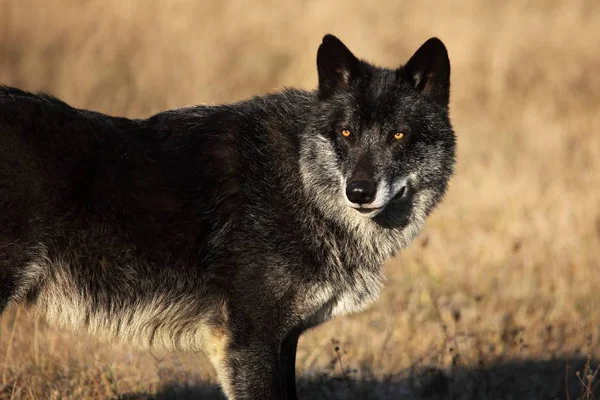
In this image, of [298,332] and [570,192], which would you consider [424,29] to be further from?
[298,332]

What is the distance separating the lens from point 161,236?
4.58 meters

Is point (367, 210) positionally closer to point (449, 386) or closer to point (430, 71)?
point (430, 71)

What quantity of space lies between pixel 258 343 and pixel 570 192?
6394 mm

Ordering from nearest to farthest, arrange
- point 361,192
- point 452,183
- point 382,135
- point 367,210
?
point 361,192 < point 367,210 < point 382,135 < point 452,183

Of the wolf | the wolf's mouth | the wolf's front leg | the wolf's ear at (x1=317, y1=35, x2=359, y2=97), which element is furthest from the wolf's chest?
the wolf's ear at (x1=317, y1=35, x2=359, y2=97)

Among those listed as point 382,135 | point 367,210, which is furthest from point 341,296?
point 382,135

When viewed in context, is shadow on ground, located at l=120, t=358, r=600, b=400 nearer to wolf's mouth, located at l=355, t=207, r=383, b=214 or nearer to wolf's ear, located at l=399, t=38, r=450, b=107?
wolf's mouth, located at l=355, t=207, r=383, b=214

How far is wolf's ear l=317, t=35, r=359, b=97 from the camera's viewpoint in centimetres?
502

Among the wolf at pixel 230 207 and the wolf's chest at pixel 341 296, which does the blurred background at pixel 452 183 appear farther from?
the wolf's chest at pixel 341 296

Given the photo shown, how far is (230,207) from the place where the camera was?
4770mm

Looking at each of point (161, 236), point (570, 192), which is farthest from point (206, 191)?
point (570, 192)

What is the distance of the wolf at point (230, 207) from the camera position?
14.3 feet

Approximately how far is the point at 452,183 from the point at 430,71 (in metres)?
5.50

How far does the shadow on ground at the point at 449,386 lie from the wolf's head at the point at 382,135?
1.51 m
